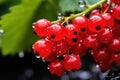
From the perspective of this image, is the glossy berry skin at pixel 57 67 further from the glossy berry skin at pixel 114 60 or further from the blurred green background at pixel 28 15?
the blurred green background at pixel 28 15

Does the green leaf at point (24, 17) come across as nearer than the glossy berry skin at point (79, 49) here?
No

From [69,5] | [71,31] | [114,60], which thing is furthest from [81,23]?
[69,5]

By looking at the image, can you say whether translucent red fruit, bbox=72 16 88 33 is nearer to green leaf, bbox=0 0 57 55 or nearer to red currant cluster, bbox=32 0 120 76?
red currant cluster, bbox=32 0 120 76

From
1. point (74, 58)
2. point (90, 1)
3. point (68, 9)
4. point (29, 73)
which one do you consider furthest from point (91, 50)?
point (29, 73)

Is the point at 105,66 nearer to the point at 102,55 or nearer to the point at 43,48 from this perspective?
the point at 102,55

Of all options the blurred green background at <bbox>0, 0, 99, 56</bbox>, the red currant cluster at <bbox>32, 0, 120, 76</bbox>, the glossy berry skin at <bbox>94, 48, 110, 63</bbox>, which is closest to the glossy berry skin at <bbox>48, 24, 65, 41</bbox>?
the red currant cluster at <bbox>32, 0, 120, 76</bbox>

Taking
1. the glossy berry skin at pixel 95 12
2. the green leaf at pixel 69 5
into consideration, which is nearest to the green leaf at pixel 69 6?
the green leaf at pixel 69 5

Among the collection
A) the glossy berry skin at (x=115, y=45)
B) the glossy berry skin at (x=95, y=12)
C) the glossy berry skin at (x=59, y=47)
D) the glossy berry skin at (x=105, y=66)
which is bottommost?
the glossy berry skin at (x=105, y=66)
